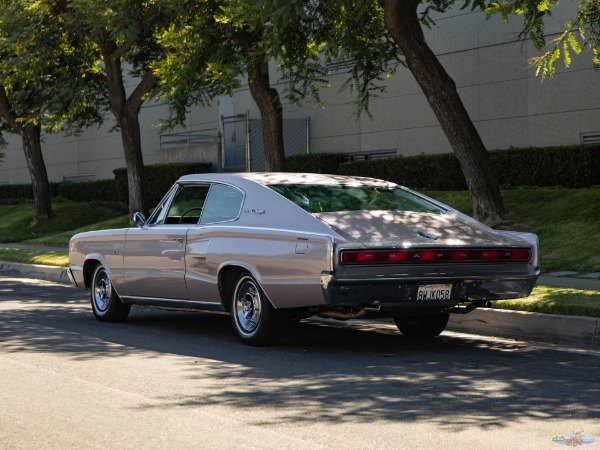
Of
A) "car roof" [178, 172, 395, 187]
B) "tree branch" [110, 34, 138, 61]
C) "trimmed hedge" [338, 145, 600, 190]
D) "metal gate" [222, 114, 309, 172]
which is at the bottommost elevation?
"car roof" [178, 172, 395, 187]

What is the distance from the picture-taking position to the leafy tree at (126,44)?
2436 cm

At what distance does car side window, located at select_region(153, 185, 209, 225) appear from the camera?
11.4m

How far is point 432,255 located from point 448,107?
10467mm

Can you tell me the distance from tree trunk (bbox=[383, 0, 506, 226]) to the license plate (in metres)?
10.3

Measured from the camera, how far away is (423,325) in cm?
1112

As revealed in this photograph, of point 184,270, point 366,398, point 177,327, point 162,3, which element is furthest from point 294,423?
point 162,3

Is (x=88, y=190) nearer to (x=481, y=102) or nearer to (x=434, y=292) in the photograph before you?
(x=481, y=102)

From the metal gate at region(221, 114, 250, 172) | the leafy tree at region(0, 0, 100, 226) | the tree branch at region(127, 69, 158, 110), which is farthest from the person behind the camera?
the metal gate at region(221, 114, 250, 172)

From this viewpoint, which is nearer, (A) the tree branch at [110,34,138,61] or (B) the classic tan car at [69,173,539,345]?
(B) the classic tan car at [69,173,539,345]

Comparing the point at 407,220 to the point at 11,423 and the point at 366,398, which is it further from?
the point at 11,423

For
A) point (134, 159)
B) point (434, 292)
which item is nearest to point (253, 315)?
point (434, 292)

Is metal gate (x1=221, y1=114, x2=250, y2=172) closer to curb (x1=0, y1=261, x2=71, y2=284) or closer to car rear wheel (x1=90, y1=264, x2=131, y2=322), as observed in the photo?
curb (x1=0, y1=261, x2=71, y2=284)

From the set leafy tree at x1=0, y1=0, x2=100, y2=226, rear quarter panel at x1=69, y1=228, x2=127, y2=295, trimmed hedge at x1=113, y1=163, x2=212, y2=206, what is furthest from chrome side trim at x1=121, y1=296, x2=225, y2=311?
trimmed hedge at x1=113, y1=163, x2=212, y2=206

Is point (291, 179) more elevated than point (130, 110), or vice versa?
point (130, 110)
